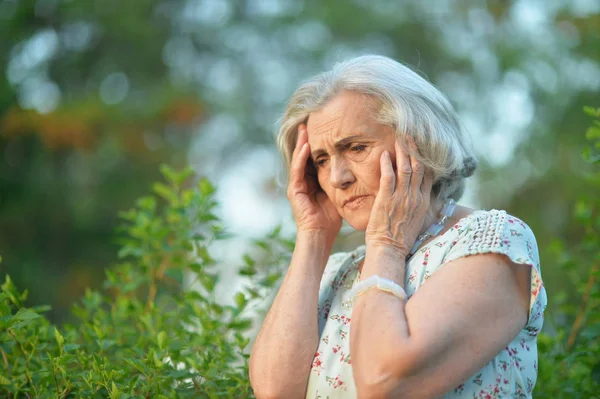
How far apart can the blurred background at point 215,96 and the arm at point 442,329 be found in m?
7.01

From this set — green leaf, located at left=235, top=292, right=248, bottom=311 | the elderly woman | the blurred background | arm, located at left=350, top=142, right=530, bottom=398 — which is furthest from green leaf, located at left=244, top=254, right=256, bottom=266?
the blurred background

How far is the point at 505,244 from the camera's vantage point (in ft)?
7.53

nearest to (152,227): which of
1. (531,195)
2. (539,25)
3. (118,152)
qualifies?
(118,152)

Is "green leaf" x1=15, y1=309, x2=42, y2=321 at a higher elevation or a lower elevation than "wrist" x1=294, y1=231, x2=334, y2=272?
lower

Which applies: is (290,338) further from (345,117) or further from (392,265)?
(345,117)

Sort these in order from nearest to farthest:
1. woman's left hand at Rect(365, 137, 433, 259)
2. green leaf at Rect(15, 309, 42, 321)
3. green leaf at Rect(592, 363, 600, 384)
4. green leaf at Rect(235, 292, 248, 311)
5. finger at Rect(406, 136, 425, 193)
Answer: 1. green leaf at Rect(15, 309, 42, 321)
2. woman's left hand at Rect(365, 137, 433, 259)
3. finger at Rect(406, 136, 425, 193)
4. green leaf at Rect(592, 363, 600, 384)
5. green leaf at Rect(235, 292, 248, 311)

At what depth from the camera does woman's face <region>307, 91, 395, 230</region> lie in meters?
2.77

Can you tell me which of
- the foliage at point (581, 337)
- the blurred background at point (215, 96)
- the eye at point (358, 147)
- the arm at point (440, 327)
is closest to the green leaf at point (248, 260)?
the eye at point (358, 147)

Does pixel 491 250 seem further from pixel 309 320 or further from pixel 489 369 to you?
pixel 309 320

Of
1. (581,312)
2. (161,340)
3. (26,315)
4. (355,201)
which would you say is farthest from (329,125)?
(581,312)

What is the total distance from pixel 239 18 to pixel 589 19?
8.07 metres

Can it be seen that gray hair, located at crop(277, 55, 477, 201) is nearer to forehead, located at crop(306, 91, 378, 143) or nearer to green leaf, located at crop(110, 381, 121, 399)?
forehead, located at crop(306, 91, 378, 143)

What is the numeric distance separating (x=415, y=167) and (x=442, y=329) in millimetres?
742

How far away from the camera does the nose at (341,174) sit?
2.83m
